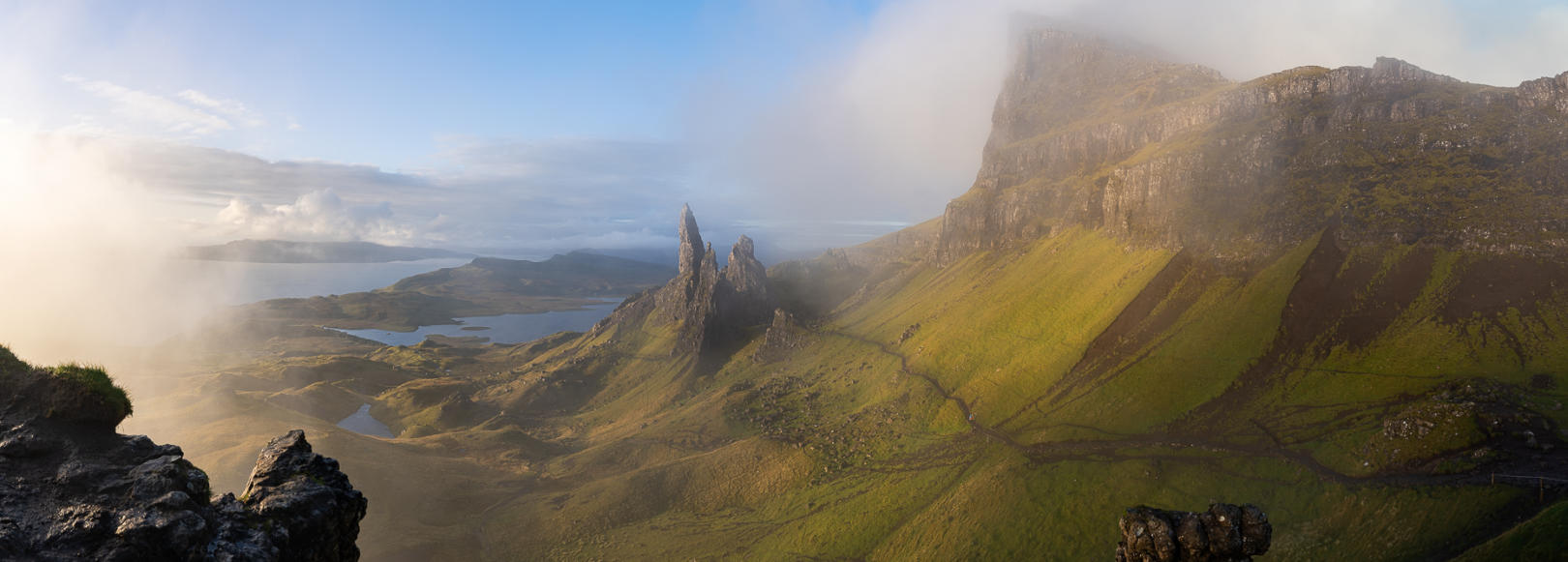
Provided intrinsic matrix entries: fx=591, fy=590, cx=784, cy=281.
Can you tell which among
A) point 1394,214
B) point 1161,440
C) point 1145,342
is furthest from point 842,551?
point 1394,214

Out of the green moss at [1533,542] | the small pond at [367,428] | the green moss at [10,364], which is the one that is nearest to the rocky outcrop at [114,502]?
the green moss at [10,364]

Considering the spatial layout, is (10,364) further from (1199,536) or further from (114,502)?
(1199,536)

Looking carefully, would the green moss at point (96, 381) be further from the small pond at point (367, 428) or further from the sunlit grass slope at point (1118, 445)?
the small pond at point (367, 428)

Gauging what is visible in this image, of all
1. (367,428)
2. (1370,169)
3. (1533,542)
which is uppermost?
(1370,169)

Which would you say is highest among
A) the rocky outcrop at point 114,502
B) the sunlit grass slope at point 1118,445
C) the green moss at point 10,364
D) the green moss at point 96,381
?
the green moss at point 10,364

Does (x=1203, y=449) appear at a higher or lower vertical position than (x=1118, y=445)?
higher

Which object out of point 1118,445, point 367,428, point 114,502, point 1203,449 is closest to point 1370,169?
point 1203,449

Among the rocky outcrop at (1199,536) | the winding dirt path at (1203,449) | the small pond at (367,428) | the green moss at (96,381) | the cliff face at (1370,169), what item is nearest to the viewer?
the green moss at (96,381)
